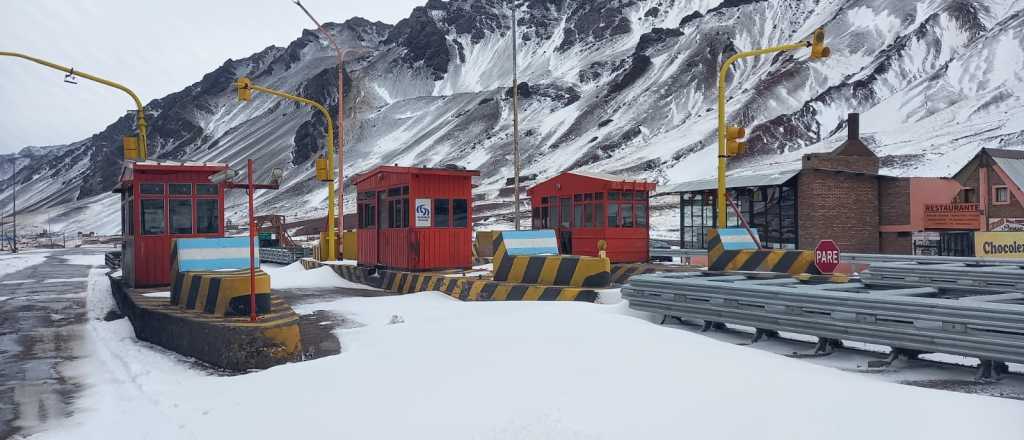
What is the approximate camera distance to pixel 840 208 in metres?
26.0

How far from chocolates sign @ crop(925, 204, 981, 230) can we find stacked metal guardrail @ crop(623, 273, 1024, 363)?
2149 cm

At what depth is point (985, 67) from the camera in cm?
8044

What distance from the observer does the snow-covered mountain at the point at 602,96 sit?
7756 cm

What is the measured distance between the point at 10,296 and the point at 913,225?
29.8 m

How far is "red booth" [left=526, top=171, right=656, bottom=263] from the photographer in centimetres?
1908

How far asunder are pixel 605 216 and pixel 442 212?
4664 mm

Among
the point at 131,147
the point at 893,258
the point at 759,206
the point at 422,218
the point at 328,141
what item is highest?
the point at 328,141

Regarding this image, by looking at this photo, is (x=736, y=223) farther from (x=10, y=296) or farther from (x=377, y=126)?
(x=377, y=126)

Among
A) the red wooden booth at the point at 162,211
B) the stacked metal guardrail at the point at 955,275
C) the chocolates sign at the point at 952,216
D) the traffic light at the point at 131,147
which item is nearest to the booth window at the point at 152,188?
the red wooden booth at the point at 162,211

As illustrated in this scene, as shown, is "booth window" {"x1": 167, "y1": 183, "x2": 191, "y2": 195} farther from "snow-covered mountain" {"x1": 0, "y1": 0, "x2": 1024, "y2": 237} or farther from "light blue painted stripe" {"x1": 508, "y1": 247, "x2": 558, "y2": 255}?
"snow-covered mountain" {"x1": 0, "y1": 0, "x2": 1024, "y2": 237}

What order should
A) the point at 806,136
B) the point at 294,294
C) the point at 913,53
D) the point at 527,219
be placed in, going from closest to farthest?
the point at 294,294 < the point at 527,219 < the point at 806,136 < the point at 913,53

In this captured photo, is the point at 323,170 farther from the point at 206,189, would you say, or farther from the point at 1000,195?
the point at 1000,195

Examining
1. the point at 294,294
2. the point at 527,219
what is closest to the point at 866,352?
the point at 294,294

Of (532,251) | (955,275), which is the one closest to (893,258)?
(955,275)
